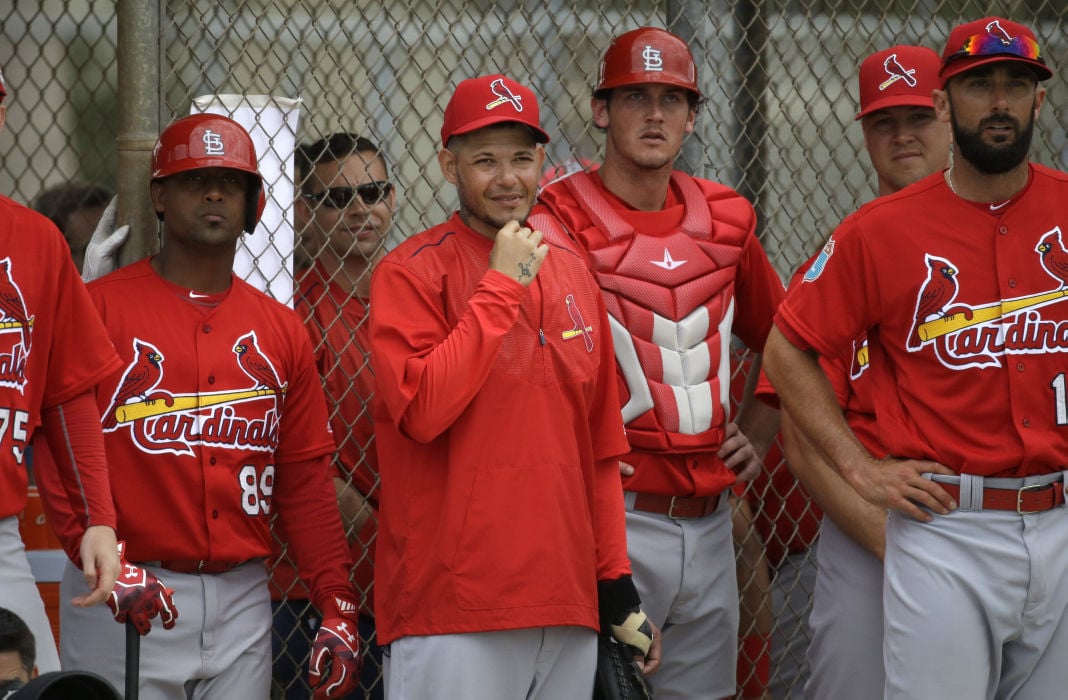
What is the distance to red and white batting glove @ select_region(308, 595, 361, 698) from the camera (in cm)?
300

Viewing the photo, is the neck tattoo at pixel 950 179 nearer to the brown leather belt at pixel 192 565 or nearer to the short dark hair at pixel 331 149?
the short dark hair at pixel 331 149

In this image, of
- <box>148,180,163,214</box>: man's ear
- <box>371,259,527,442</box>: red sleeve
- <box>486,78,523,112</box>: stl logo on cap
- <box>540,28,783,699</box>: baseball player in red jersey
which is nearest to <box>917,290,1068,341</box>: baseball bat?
<box>540,28,783,699</box>: baseball player in red jersey

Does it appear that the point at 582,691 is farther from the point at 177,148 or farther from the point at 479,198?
the point at 177,148

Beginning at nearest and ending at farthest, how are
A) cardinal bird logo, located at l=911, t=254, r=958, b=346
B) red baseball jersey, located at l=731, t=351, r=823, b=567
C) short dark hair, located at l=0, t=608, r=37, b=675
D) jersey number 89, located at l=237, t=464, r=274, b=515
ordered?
short dark hair, located at l=0, t=608, r=37, b=675 < cardinal bird logo, located at l=911, t=254, r=958, b=346 < jersey number 89, located at l=237, t=464, r=274, b=515 < red baseball jersey, located at l=731, t=351, r=823, b=567

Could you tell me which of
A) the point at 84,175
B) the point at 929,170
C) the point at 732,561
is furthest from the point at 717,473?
the point at 84,175

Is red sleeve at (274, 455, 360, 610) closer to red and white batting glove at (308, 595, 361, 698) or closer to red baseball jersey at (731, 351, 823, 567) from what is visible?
red and white batting glove at (308, 595, 361, 698)

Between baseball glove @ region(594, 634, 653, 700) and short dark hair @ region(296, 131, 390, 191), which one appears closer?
baseball glove @ region(594, 634, 653, 700)

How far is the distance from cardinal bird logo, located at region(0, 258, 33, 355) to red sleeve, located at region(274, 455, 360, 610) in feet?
2.79

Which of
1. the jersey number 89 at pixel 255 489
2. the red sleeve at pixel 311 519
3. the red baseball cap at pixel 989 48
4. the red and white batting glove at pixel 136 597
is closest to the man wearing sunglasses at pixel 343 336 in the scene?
the red sleeve at pixel 311 519

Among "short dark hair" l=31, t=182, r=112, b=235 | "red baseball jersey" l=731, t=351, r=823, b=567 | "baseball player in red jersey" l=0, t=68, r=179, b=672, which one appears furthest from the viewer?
"short dark hair" l=31, t=182, r=112, b=235

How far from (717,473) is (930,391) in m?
0.71

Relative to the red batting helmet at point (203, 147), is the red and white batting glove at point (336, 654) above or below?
below

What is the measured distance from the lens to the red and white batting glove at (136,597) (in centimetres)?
262

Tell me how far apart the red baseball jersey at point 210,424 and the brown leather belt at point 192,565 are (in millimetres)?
27
